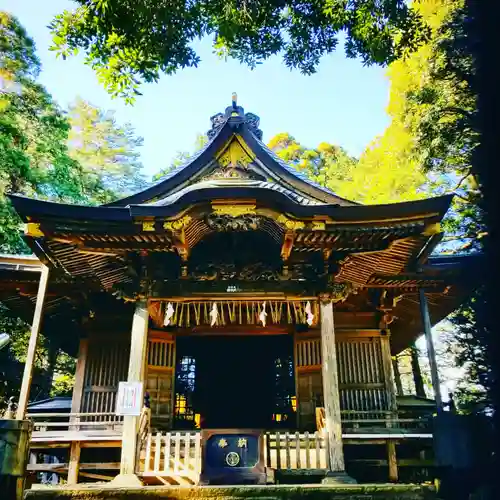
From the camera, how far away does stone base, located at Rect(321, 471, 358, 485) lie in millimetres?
7312

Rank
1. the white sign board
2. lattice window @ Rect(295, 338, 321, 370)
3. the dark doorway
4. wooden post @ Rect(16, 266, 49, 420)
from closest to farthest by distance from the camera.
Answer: wooden post @ Rect(16, 266, 49, 420), the white sign board, lattice window @ Rect(295, 338, 321, 370), the dark doorway

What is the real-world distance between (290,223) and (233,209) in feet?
3.43

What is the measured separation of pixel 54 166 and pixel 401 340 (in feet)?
49.8

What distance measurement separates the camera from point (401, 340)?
14.7 metres

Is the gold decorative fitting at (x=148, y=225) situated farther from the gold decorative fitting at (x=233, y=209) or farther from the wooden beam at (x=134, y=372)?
the wooden beam at (x=134, y=372)

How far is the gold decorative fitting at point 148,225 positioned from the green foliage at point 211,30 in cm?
210

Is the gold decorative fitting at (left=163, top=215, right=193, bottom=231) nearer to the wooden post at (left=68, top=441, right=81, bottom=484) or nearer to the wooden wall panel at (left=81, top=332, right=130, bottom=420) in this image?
the wooden wall panel at (left=81, top=332, right=130, bottom=420)

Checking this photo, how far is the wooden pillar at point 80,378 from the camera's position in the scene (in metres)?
10.6

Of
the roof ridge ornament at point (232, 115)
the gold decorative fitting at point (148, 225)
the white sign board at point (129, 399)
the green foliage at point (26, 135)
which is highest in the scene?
the green foliage at point (26, 135)

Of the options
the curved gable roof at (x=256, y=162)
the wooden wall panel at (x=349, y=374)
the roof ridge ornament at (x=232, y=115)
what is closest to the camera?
the wooden wall panel at (x=349, y=374)

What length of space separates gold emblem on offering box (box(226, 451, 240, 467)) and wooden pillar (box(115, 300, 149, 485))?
146cm

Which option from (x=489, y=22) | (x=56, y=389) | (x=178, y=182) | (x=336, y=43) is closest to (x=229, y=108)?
(x=178, y=182)

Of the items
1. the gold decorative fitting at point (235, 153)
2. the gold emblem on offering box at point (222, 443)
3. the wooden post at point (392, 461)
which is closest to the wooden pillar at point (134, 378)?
the gold emblem on offering box at point (222, 443)

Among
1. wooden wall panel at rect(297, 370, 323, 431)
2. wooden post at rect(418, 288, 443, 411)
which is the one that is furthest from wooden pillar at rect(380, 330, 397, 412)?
wooden post at rect(418, 288, 443, 411)
